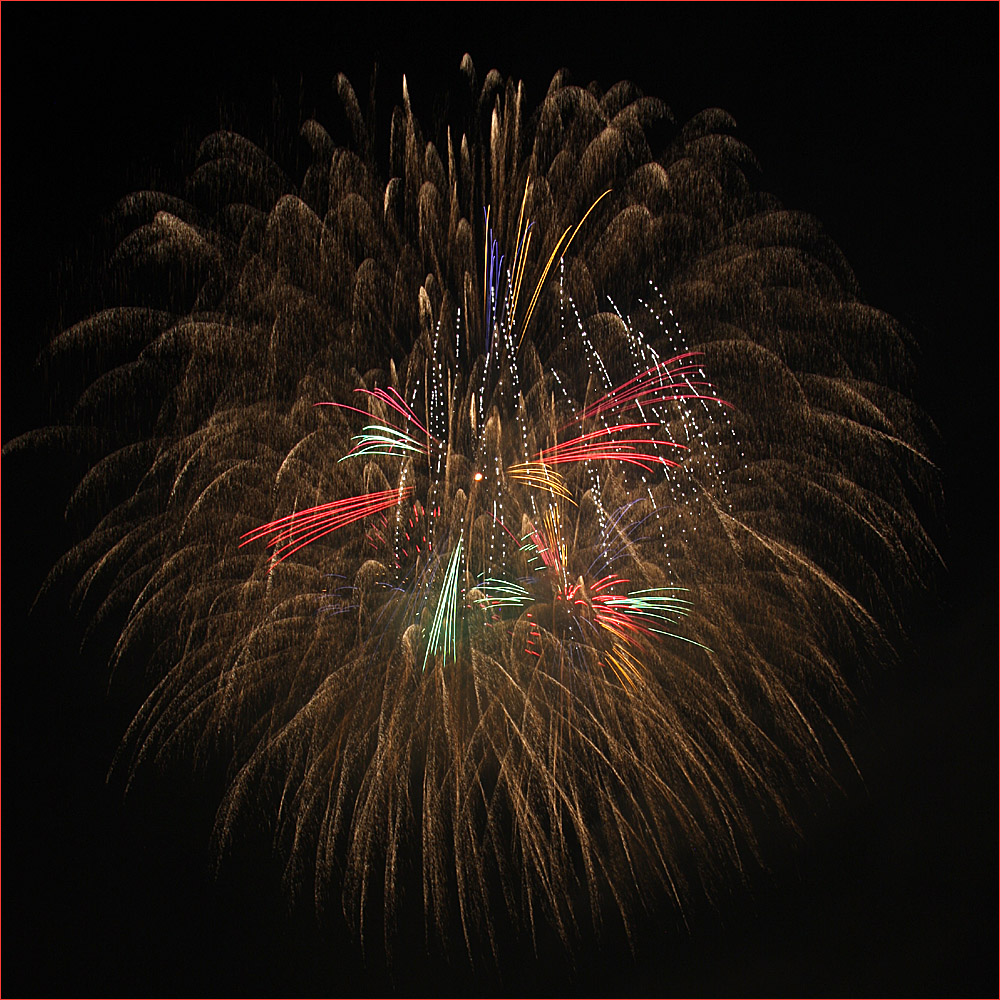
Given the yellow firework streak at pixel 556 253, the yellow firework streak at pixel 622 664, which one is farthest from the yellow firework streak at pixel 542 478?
the yellow firework streak at pixel 622 664

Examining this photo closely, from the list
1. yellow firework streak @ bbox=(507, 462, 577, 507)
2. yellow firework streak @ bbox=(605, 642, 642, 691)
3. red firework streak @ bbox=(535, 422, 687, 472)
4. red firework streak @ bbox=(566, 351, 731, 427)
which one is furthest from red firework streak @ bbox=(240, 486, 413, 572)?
yellow firework streak @ bbox=(605, 642, 642, 691)

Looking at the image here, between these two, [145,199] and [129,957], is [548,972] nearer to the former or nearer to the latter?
[129,957]

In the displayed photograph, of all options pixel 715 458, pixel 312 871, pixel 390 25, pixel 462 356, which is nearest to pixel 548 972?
pixel 312 871

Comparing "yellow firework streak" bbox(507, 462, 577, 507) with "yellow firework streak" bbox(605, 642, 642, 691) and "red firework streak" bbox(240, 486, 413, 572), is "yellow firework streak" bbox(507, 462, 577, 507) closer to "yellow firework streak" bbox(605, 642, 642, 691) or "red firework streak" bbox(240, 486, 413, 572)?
"red firework streak" bbox(240, 486, 413, 572)

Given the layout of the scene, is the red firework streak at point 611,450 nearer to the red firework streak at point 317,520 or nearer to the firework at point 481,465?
the firework at point 481,465

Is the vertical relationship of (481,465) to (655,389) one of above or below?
below

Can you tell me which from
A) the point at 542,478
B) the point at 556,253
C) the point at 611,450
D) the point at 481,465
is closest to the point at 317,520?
the point at 481,465

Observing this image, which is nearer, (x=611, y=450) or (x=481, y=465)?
(x=481, y=465)

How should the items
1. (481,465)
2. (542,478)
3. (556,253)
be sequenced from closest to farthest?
(481,465), (542,478), (556,253)

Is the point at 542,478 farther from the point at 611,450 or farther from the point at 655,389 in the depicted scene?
the point at 655,389
